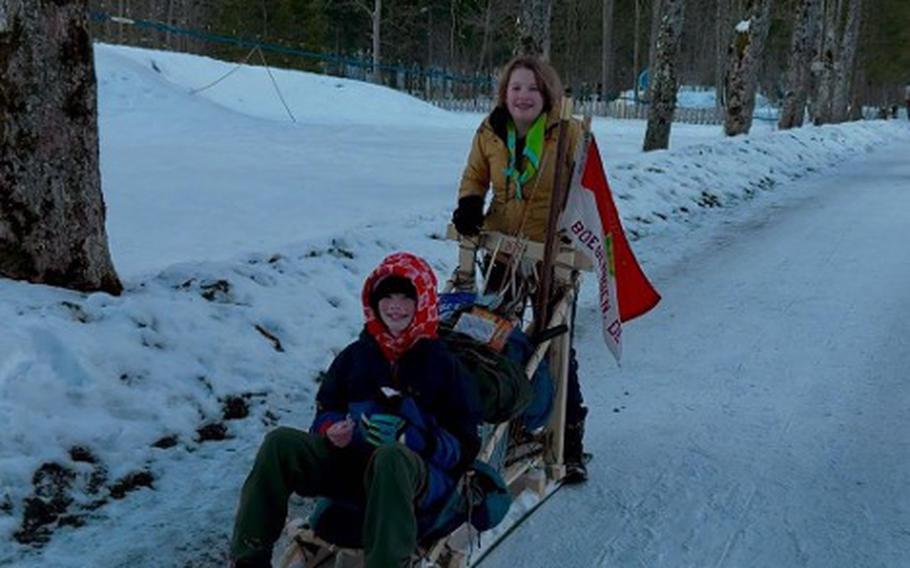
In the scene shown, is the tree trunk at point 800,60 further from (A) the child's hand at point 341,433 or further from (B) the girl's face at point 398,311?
(A) the child's hand at point 341,433

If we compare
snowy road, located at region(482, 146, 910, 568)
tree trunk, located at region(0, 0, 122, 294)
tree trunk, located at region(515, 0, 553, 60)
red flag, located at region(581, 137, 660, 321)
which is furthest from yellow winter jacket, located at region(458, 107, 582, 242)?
tree trunk, located at region(515, 0, 553, 60)

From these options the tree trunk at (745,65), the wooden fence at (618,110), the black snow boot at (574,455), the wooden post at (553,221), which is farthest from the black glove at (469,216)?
the wooden fence at (618,110)

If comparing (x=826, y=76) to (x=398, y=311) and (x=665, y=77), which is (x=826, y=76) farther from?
(x=398, y=311)

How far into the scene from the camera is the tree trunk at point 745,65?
1962cm

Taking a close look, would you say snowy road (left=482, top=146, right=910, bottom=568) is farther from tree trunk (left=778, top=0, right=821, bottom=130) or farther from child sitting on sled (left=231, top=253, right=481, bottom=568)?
tree trunk (left=778, top=0, right=821, bottom=130)

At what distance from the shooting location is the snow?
145 inches

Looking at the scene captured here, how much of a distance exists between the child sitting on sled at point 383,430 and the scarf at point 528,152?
113 centimetres

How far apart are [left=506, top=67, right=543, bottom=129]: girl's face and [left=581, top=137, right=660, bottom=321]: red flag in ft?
1.04

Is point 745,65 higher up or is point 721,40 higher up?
point 721,40

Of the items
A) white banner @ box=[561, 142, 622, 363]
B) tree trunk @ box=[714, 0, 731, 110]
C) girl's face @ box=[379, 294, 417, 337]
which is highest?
tree trunk @ box=[714, 0, 731, 110]

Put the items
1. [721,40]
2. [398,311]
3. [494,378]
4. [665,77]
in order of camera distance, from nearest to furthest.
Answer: [398,311] → [494,378] → [665,77] → [721,40]

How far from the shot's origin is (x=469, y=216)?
4.05 m

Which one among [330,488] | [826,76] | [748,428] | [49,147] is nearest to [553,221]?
[330,488]

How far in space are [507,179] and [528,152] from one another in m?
0.16
